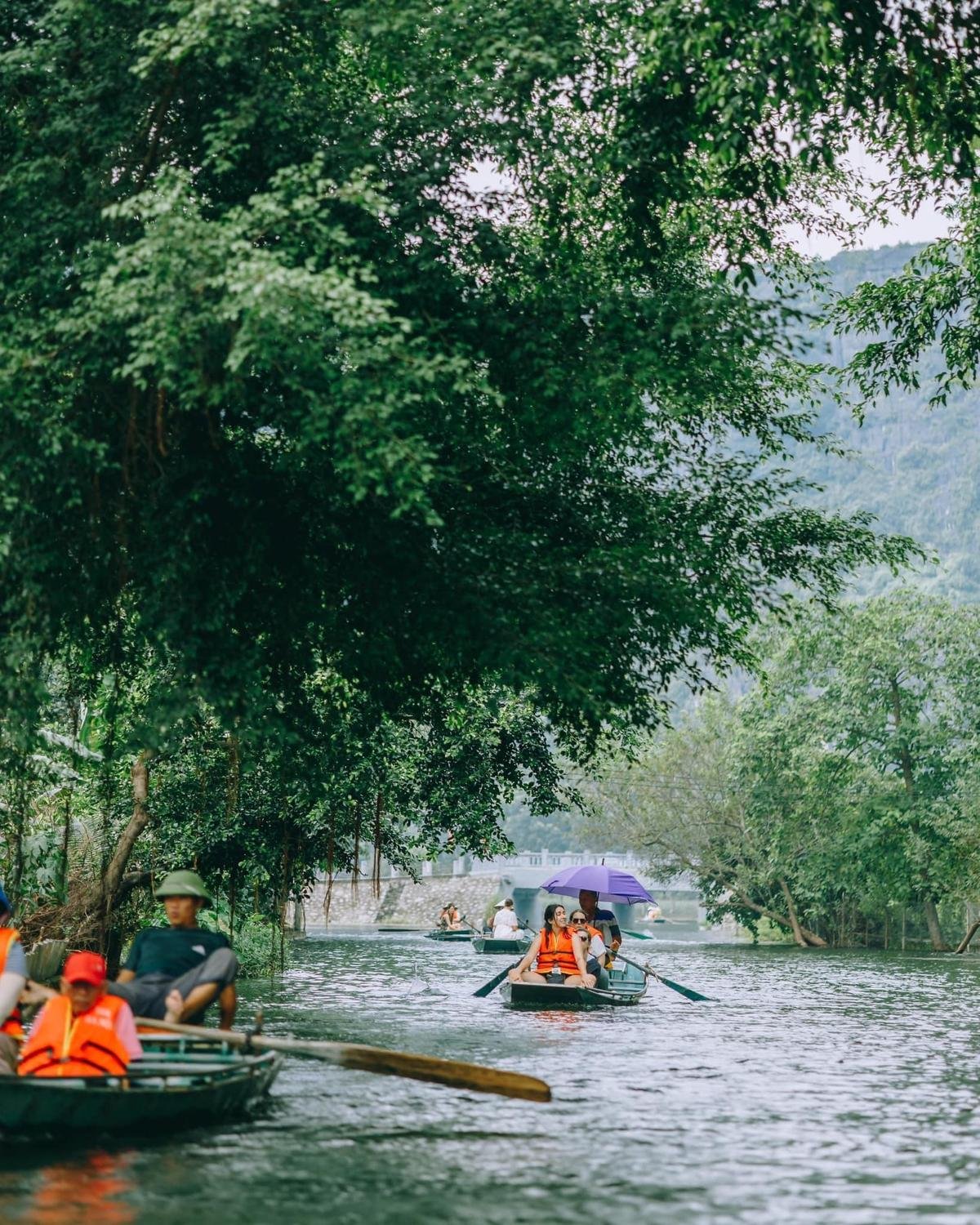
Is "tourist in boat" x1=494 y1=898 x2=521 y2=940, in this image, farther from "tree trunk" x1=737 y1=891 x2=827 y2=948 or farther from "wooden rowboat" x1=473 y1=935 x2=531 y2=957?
"tree trunk" x1=737 y1=891 x2=827 y2=948

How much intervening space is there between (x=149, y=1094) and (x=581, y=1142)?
3.12m

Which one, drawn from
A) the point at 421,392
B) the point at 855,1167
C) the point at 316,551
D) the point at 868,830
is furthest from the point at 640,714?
the point at 868,830

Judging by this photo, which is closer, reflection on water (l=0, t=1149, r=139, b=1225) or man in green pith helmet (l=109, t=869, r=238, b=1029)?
reflection on water (l=0, t=1149, r=139, b=1225)

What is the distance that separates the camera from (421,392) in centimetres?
1446

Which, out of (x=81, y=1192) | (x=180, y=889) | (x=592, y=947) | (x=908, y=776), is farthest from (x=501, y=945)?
(x=81, y=1192)

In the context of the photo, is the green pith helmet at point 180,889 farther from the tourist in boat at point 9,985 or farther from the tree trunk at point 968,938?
the tree trunk at point 968,938

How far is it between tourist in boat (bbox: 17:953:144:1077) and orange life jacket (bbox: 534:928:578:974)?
14056 mm

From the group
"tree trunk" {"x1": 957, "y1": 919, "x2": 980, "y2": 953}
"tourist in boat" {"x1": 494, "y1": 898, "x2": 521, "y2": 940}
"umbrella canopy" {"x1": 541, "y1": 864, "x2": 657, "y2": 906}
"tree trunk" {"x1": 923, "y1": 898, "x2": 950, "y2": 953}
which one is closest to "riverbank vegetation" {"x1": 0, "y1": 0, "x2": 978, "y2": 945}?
"umbrella canopy" {"x1": 541, "y1": 864, "x2": 657, "y2": 906}

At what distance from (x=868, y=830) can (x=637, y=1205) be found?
5128cm

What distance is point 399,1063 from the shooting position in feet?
41.6

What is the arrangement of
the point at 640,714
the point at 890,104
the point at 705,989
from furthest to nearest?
the point at 705,989
the point at 640,714
the point at 890,104

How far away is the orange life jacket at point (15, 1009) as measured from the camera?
453 inches

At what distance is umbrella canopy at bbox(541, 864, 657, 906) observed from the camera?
99.1ft

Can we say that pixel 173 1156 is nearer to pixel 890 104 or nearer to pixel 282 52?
pixel 282 52
